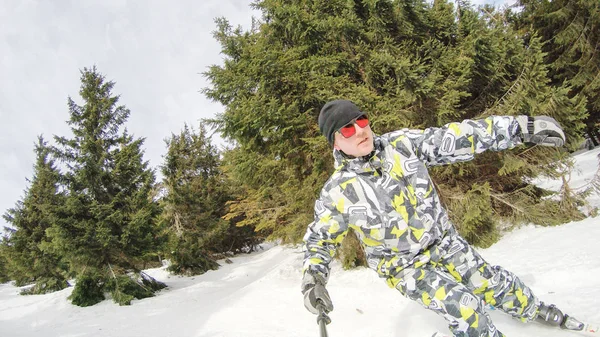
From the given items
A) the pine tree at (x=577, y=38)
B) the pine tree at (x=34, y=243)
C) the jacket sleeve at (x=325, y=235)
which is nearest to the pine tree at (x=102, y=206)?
the pine tree at (x=34, y=243)

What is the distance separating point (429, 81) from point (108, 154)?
37.6 ft

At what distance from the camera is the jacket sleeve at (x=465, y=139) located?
1917 millimetres

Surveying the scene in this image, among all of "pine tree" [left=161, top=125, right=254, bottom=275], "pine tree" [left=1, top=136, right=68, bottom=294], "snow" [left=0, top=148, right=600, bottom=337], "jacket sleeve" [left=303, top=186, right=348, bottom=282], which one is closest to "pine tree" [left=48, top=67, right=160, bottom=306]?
"snow" [left=0, top=148, right=600, bottom=337]

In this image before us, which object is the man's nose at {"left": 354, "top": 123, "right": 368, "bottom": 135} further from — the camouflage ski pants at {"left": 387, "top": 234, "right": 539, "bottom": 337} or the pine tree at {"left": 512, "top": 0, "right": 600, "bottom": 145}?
the pine tree at {"left": 512, "top": 0, "right": 600, "bottom": 145}

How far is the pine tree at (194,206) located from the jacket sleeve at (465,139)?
13943 mm

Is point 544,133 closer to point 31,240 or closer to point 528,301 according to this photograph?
point 528,301

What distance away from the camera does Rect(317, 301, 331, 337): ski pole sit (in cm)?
162

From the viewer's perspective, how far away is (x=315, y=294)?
73.3 inches

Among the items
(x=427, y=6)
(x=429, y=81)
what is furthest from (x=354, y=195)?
(x=427, y=6)

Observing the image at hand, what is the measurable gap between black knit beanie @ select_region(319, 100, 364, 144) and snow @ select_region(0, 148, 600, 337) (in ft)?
7.25

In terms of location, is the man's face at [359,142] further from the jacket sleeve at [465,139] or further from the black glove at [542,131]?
the black glove at [542,131]

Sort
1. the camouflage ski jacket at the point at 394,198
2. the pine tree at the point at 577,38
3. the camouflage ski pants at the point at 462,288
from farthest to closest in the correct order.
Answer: the pine tree at the point at 577,38, the camouflage ski jacket at the point at 394,198, the camouflage ski pants at the point at 462,288

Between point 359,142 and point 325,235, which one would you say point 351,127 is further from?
point 325,235

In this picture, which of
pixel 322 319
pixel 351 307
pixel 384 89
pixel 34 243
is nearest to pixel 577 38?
pixel 384 89
